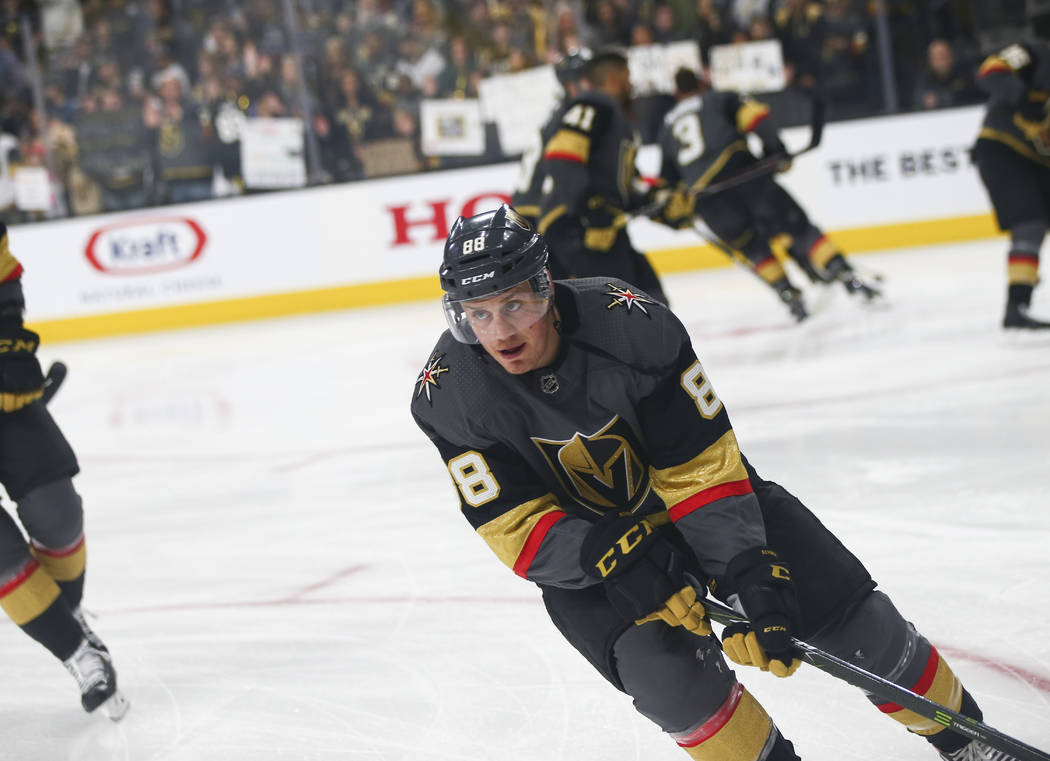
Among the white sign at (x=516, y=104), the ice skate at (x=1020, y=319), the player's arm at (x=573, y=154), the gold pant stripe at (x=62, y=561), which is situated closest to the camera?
the gold pant stripe at (x=62, y=561)

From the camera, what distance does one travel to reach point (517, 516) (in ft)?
5.50

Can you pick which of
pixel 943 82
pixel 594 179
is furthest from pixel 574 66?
pixel 943 82

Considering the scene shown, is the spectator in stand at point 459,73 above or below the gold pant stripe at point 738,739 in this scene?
above

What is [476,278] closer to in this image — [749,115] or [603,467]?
[603,467]

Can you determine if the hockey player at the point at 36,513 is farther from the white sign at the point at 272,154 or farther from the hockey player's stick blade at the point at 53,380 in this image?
the white sign at the point at 272,154

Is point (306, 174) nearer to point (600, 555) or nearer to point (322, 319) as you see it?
point (322, 319)

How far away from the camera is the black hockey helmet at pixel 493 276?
1.60 meters

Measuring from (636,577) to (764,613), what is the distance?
0.17 meters

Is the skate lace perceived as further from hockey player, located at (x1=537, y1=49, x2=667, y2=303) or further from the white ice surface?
hockey player, located at (x1=537, y1=49, x2=667, y2=303)

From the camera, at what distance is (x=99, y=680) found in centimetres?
246

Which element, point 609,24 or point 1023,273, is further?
point 609,24

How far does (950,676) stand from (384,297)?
7035 mm

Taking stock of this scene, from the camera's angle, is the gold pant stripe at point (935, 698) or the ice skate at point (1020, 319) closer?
the gold pant stripe at point (935, 698)

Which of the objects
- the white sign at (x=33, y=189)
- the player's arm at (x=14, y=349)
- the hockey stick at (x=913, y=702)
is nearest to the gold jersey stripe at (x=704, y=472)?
the hockey stick at (x=913, y=702)
